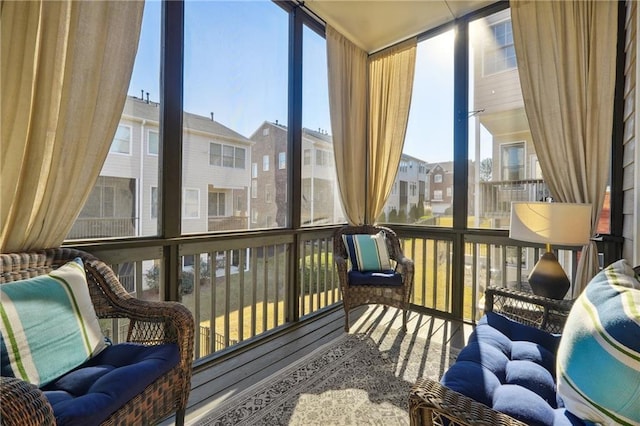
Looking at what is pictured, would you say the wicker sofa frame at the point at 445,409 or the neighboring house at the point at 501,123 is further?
the neighboring house at the point at 501,123

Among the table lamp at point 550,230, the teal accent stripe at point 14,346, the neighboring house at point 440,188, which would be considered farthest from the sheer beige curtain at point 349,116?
the teal accent stripe at point 14,346

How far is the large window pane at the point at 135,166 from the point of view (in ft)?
5.55

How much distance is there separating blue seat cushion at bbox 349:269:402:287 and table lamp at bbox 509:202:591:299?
1.02 m

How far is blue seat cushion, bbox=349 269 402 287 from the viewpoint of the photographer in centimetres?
266

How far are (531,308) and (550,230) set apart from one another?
1.98ft

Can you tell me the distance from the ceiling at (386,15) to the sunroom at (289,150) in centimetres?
2

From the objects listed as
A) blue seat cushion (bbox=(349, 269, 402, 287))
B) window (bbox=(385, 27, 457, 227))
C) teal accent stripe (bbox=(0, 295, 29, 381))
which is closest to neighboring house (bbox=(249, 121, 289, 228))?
blue seat cushion (bbox=(349, 269, 402, 287))

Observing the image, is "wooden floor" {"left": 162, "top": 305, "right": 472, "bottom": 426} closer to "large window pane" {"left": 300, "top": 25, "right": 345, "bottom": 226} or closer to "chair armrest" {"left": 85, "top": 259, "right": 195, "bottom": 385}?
"chair armrest" {"left": 85, "top": 259, "right": 195, "bottom": 385}

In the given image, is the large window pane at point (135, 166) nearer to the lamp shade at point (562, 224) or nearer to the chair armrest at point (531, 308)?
the chair armrest at point (531, 308)

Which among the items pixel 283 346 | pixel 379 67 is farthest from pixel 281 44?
pixel 283 346

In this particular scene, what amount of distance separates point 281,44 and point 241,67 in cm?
64

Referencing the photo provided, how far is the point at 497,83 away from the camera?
2795 millimetres

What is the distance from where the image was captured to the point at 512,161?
270cm

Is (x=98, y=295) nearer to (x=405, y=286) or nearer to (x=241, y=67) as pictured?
(x=241, y=67)
